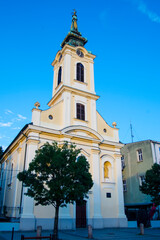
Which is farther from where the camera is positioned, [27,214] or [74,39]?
[74,39]

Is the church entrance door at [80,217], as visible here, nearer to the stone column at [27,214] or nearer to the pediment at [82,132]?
the stone column at [27,214]

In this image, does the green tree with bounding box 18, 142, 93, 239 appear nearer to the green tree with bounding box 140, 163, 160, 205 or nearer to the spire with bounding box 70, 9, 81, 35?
the green tree with bounding box 140, 163, 160, 205

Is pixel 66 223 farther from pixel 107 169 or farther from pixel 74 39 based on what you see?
pixel 74 39

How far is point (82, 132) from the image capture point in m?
22.8

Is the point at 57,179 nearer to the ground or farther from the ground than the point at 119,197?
farther from the ground

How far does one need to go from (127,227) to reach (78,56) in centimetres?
1981

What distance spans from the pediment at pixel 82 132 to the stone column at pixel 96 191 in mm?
1343

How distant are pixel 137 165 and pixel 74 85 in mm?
13673

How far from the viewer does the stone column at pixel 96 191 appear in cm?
2017

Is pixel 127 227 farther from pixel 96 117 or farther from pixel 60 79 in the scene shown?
pixel 60 79

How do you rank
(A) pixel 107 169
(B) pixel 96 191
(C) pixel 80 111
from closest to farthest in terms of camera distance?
1. (B) pixel 96 191
2. (A) pixel 107 169
3. (C) pixel 80 111

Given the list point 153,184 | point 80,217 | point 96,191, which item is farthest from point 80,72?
point 80,217

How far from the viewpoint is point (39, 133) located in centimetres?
2045

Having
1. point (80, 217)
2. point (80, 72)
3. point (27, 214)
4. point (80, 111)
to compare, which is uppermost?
point (80, 72)
